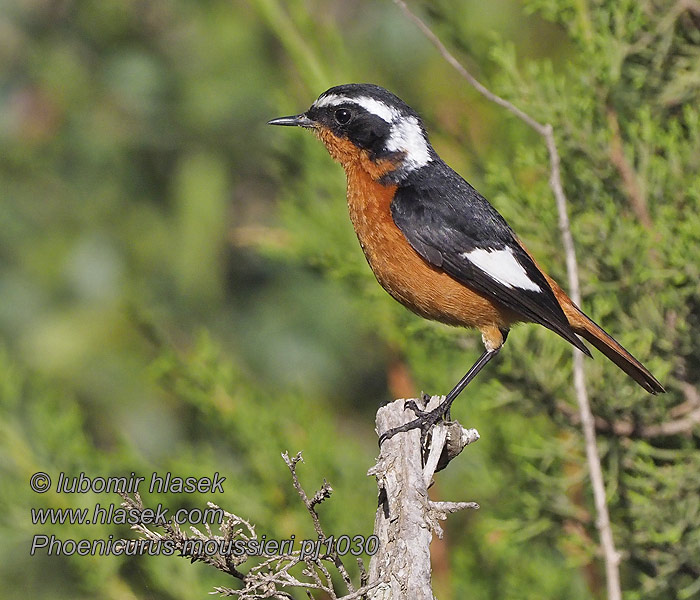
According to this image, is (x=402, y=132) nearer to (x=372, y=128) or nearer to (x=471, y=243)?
(x=372, y=128)

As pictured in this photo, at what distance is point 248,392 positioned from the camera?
4.05m

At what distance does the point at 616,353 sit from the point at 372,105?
1.25 meters

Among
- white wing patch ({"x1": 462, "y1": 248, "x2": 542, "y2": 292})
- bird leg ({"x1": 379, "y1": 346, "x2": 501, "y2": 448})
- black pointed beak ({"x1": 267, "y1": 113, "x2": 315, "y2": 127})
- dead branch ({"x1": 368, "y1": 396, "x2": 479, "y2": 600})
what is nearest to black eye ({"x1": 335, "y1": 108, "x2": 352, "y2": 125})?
black pointed beak ({"x1": 267, "y1": 113, "x2": 315, "y2": 127})

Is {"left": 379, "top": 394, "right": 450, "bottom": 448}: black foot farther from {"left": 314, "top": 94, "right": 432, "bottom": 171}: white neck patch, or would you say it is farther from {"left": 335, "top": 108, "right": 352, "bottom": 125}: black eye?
{"left": 335, "top": 108, "right": 352, "bottom": 125}: black eye

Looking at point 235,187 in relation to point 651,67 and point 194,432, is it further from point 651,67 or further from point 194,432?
point 651,67

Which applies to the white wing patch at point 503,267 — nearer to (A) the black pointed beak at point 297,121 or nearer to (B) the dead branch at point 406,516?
(B) the dead branch at point 406,516

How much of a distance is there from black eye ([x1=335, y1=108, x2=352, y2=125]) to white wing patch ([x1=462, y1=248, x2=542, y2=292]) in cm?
73

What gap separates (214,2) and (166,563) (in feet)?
10.3

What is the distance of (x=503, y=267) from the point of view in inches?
128

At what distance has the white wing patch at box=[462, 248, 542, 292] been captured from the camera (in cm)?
321

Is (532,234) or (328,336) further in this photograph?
(328,336)

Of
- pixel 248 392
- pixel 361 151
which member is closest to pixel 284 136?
pixel 361 151

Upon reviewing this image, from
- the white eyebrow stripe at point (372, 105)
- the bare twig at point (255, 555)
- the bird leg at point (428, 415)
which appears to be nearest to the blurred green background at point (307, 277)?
the bird leg at point (428, 415)

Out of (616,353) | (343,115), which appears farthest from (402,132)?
(616,353)
